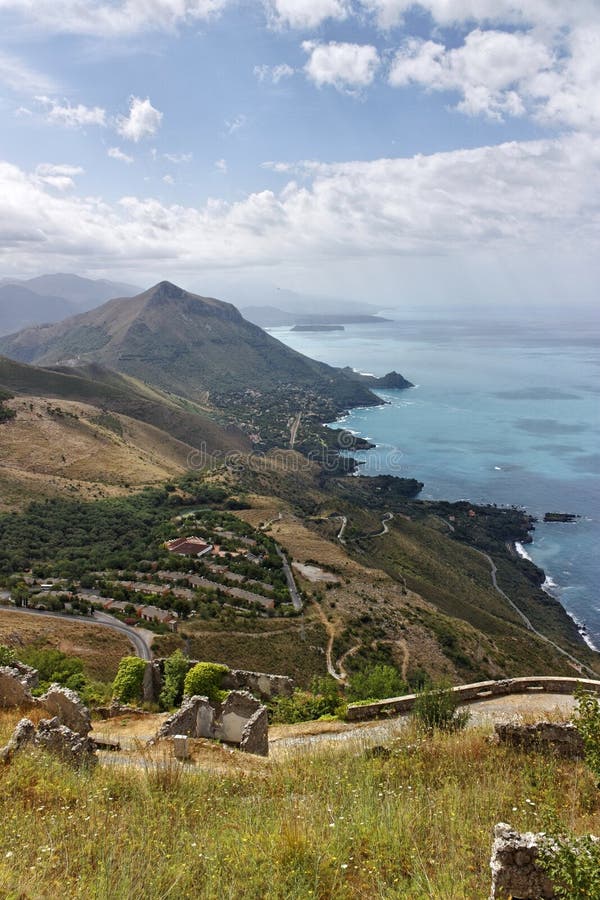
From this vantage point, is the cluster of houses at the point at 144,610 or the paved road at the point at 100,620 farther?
the cluster of houses at the point at 144,610

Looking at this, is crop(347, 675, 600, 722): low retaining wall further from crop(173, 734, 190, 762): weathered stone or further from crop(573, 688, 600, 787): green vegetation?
crop(573, 688, 600, 787): green vegetation

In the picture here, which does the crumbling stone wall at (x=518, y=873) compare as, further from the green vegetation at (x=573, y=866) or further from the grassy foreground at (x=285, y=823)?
the grassy foreground at (x=285, y=823)

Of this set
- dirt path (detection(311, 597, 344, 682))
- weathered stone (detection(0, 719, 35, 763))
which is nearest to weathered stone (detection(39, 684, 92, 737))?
weathered stone (detection(0, 719, 35, 763))

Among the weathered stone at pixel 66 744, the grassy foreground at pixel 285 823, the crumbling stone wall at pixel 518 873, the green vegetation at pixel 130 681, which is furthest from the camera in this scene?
the green vegetation at pixel 130 681

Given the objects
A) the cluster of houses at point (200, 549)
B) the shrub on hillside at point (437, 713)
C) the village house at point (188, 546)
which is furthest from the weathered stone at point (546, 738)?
the village house at point (188, 546)

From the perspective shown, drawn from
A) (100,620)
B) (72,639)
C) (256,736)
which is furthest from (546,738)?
(100,620)

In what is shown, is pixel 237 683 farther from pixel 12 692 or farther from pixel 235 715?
pixel 12 692

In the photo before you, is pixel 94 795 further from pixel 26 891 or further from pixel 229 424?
pixel 229 424
